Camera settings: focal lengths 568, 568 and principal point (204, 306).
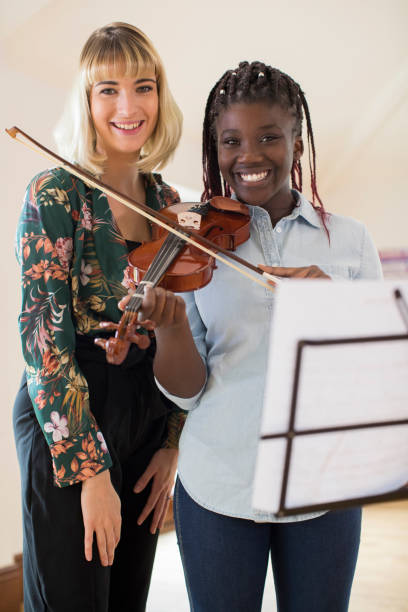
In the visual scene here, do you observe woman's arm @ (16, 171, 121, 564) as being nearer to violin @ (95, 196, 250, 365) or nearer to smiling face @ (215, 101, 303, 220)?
violin @ (95, 196, 250, 365)

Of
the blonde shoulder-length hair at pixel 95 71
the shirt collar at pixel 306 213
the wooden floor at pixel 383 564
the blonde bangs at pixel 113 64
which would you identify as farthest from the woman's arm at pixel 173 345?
the wooden floor at pixel 383 564

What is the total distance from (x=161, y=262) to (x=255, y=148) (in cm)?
26

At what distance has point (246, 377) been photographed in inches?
36.3

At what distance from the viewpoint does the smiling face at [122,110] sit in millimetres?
1213

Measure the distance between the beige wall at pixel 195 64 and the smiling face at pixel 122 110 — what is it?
1.13 meters

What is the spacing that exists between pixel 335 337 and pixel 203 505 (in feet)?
1.53

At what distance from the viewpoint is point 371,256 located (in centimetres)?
100

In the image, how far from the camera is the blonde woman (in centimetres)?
102

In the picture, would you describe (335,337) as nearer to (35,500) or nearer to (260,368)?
(260,368)

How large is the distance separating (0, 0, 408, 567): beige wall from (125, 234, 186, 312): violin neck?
145cm

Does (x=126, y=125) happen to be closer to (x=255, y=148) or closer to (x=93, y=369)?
(x=255, y=148)

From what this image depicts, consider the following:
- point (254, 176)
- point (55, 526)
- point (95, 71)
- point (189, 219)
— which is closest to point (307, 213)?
point (254, 176)

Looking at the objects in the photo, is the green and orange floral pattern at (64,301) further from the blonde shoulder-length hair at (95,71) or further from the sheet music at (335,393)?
the sheet music at (335,393)

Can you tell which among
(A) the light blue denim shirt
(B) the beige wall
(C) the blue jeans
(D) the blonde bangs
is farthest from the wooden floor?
(D) the blonde bangs
